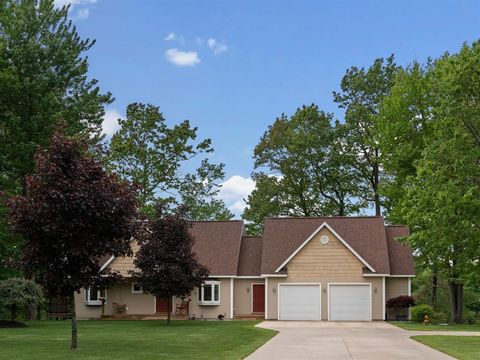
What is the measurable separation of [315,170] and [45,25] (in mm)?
25217

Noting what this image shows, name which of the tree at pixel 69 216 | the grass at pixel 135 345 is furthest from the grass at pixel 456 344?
the tree at pixel 69 216

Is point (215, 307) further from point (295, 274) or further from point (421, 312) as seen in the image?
point (421, 312)

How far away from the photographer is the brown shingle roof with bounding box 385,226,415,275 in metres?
40.8

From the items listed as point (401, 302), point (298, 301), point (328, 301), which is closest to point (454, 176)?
point (401, 302)

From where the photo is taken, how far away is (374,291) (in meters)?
40.0

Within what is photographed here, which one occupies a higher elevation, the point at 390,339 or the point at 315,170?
the point at 315,170

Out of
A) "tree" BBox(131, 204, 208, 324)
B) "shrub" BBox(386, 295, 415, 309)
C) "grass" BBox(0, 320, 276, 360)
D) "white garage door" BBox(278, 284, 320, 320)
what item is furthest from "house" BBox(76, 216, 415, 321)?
"grass" BBox(0, 320, 276, 360)

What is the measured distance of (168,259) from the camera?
33.5 metres

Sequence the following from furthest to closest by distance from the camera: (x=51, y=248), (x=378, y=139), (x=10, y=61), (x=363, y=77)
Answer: (x=363, y=77) < (x=378, y=139) < (x=10, y=61) < (x=51, y=248)

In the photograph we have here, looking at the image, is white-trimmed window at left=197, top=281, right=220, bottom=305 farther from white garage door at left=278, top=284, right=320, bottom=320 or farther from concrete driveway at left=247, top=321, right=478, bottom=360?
concrete driveway at left=247, top=321, right=478, bottom=360

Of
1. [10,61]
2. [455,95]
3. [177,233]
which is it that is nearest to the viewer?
[455,95]

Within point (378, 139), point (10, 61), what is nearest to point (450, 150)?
point (378, 139)

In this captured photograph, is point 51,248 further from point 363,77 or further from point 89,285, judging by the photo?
point 363,77

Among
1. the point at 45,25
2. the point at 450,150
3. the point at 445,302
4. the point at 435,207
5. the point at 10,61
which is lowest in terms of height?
the point at 445,302
